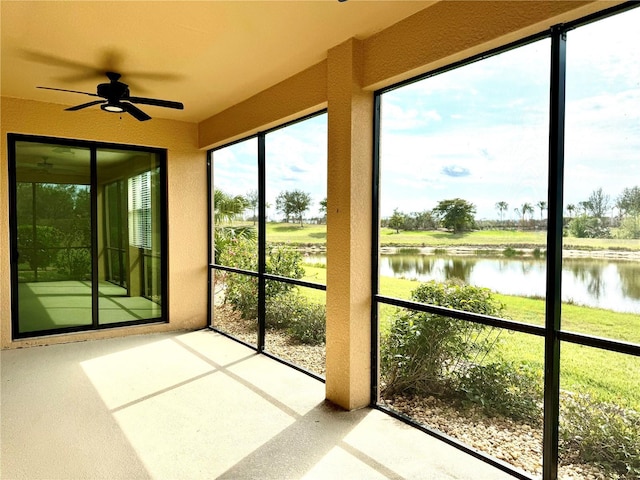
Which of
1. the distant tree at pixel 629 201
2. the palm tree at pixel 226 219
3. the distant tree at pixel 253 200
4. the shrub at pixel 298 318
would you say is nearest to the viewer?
the distant tree at pixel 629 201

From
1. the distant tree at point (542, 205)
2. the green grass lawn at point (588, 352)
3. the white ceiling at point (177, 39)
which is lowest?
the green grass lawn at point (588, 352)

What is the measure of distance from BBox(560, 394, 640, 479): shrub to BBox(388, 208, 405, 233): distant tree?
57.6 inches

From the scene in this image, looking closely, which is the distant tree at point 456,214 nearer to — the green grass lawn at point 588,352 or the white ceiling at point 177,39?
Result: the green grass lawn at point 588,352

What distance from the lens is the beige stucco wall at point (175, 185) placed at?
483cm

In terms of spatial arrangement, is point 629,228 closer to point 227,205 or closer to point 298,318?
point 298,318

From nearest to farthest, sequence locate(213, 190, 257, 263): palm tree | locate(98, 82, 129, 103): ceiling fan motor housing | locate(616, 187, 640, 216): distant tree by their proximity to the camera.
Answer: locate(616, 187, 640, 216): distant tree
locate(98, 82, 129, 103): ceiling fan motor housing
locate(213, 190, 257, 263): palm tree

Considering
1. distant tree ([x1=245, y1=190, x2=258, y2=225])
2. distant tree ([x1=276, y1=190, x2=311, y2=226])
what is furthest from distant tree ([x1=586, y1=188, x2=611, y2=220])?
distant tree ([x1=245, y1=190, x2=258, y2=225])

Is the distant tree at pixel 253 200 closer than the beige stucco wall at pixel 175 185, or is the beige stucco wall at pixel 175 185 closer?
the beige stucco wall at pixel 175 185

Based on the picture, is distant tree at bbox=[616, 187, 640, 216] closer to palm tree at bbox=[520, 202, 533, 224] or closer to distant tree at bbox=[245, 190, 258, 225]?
palm tree at bbox=[520, 202, 533, 224]

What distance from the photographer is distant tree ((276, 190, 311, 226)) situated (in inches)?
171

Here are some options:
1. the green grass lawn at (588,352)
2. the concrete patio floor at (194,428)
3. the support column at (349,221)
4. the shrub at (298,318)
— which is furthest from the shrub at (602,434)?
the shrub at (298,318)

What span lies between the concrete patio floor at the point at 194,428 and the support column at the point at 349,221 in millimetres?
285

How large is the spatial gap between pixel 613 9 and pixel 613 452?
7.05ft

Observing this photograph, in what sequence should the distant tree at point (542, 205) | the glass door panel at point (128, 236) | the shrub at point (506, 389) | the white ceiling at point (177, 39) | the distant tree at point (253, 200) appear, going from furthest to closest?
the glass door panel at point (128, 236), the distant tree at point (253, 200), the white ceiling at point (177, 39), the shrub at point (506, 389), the distant tree at point (542, 205)
